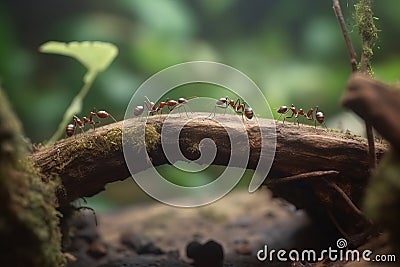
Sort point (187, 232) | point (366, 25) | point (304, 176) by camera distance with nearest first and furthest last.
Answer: point (366, 25)
point (304, 176)
point (187, 232)

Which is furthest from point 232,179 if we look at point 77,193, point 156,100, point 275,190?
point 77,193

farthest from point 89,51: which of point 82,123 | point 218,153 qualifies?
→ point 218,153

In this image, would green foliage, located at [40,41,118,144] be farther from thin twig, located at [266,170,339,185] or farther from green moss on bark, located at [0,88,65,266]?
thin twig, located at [266,170,339,185]

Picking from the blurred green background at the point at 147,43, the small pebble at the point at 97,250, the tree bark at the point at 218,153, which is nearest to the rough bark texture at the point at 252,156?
the tree bark at the point at 218,153

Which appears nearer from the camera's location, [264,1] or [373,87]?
[373,87]

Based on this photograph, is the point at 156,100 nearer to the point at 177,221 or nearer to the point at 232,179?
the point at 232,179

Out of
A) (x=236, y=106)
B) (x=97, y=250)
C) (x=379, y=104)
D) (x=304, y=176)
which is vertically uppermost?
(x=236, y=106)

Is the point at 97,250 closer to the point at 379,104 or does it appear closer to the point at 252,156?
the point at 252,156
